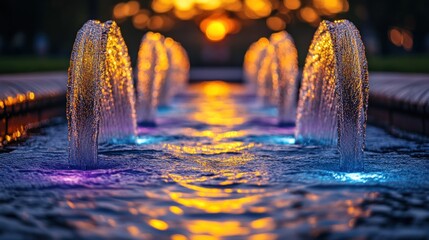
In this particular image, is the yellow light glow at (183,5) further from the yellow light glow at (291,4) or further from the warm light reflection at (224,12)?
the yellow light glow at (291,4)

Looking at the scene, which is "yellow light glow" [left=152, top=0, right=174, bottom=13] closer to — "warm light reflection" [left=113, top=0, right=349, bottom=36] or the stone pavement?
"warm light reflection" [left=113, top=0, right=349, bottom=36]

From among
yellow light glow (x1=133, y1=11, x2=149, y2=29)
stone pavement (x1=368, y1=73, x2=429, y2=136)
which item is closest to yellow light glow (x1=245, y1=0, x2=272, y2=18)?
yellow light glow (x1=133, y1=11, x2=149, y2=29)

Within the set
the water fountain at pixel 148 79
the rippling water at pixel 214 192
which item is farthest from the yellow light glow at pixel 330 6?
the rippling water at pixel 214 192

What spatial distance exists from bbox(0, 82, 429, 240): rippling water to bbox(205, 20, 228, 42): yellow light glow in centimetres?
5836

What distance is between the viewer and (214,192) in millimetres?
6422

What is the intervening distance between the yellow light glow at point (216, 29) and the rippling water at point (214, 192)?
191ft

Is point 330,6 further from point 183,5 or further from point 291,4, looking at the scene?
point 183,5

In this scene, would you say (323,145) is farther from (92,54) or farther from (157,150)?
(92,54)

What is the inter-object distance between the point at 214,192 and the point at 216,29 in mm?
62901

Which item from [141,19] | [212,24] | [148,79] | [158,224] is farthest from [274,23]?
[158,224]

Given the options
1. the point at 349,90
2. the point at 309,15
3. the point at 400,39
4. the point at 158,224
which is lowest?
the point at 158,224

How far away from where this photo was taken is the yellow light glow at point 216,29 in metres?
68.2

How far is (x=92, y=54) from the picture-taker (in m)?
8.60

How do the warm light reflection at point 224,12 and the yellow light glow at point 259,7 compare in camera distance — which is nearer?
the warm light reflection at point 224,12
